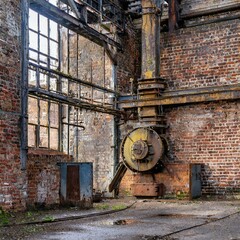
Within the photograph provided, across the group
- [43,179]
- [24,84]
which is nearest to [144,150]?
[43,179]

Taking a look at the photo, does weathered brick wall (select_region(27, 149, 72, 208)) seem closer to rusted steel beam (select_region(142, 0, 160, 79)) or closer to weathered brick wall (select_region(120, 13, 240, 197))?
weathered brick wall (select_region(120, 13, 240, 197))

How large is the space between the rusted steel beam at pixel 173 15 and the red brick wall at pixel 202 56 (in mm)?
237

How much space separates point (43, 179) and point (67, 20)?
14.2 feet

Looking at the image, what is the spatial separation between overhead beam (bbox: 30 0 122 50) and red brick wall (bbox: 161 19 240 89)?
6.07 feet

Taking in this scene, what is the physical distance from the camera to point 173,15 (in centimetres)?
1519

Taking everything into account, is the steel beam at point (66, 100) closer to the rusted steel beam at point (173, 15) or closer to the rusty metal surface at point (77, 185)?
the rusty metal surface at point (77, 185)

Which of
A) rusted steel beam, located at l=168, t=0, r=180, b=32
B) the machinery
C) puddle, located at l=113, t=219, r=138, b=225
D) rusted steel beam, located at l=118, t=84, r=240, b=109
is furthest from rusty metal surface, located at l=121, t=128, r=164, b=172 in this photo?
puddle, located at l=113, t=219, r=138, b=225

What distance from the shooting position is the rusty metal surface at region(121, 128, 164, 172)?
13445 millimetres

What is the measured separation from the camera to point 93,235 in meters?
6.96

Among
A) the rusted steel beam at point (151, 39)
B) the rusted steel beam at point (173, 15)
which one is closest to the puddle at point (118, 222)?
the rusted steel beam at point (151, 39)

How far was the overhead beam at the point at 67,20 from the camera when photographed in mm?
11375

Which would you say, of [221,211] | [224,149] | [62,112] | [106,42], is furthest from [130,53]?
[221,211]

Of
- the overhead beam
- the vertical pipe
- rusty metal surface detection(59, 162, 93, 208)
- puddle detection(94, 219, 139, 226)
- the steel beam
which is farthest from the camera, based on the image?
the overhead beam

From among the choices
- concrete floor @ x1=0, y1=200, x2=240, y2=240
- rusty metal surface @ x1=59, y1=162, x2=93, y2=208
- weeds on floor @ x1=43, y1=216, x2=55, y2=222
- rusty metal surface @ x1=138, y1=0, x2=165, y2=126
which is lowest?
concrete floor @ x1=0, y1=200, x2=240, y2=240
